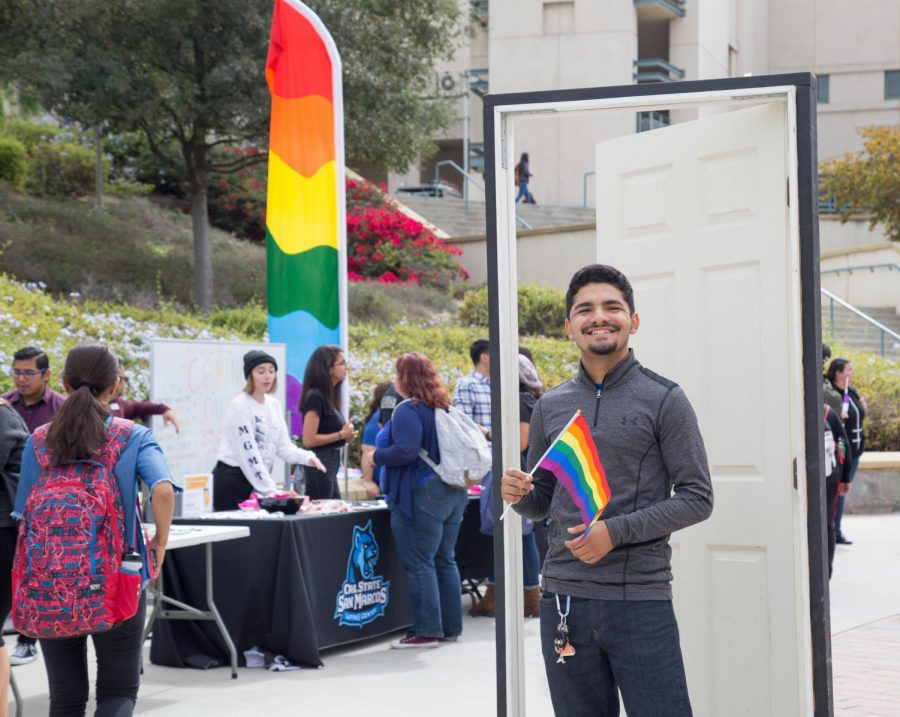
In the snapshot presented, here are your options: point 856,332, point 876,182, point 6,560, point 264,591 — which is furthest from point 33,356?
point 876,182

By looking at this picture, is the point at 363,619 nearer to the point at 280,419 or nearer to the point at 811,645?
the point at 280,419

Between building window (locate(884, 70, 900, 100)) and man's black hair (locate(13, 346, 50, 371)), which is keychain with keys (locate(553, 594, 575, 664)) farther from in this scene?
building window (locate(884, 70, 900, 100))

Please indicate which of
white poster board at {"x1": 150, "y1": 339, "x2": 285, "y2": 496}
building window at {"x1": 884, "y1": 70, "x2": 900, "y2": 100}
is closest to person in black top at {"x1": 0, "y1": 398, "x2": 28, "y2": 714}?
white poster board at {"x1": 150, "y1": 339, "x2": 285, "y2": 496}

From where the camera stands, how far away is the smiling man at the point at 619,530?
3609mm

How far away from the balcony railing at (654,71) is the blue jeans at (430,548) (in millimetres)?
26409

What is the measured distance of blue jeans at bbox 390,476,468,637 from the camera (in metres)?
7.76

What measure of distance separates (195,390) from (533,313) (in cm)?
1284

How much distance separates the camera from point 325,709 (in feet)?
21.2

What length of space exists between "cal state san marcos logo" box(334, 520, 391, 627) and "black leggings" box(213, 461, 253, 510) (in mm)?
855

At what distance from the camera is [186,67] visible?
742 inches

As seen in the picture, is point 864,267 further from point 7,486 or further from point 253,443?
point 7,486

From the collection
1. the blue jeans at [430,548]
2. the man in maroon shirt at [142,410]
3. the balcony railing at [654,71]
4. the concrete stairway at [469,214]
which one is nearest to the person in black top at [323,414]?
the man in maroon shirt at [142,410]

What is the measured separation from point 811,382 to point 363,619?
169 inches

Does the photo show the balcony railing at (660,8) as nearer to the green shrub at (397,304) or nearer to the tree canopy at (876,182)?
the tree canopy at (876,182)
